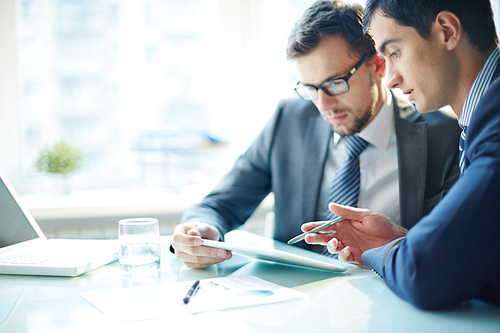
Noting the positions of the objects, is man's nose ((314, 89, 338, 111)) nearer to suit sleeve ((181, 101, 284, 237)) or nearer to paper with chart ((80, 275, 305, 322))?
suit sleeve ((181, 101, 284, 237))

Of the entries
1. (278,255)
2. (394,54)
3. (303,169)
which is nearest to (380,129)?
(303,169)

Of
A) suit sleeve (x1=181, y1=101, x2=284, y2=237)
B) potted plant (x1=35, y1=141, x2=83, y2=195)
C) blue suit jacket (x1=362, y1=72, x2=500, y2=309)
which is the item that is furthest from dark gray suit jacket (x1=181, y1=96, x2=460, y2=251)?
potted plant (x1=35, y1=141, x2=83, y2=195)

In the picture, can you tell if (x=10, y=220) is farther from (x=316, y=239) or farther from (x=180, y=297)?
(x=316, y=239)

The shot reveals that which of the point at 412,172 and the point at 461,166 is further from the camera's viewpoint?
the point at 412,172

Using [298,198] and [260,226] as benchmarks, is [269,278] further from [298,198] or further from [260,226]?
[260,226]

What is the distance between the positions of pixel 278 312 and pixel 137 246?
46 cm

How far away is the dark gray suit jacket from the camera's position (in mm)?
1477

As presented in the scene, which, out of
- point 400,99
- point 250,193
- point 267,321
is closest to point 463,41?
point 400,99

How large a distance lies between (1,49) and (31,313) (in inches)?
87.4

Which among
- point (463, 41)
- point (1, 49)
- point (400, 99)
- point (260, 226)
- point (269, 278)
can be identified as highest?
point (1, 49)

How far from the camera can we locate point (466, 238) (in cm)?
70

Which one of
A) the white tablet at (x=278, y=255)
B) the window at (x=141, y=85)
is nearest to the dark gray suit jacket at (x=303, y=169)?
the white tablet at (x=278, y=255)

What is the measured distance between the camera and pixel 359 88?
1.54 m

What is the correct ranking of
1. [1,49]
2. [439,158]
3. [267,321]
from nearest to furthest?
[267,321], [439,158], [1,49]
